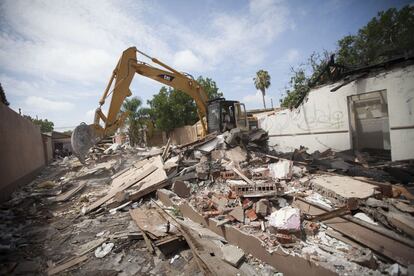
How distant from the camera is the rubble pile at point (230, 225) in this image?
9.31 ft

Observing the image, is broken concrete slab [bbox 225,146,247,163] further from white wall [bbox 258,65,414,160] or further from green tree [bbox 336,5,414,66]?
green tree [bbox 336,5,414,66]

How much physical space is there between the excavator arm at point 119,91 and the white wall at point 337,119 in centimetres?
501

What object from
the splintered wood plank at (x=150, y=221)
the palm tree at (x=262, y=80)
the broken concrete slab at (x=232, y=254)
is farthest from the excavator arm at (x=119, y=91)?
the palm tree at (x=262, y=80)

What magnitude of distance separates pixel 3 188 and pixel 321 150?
11.1 meters

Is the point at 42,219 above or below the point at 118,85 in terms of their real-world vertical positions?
below

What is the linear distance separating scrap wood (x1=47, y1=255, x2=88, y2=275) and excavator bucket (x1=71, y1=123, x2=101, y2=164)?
10.7 feet

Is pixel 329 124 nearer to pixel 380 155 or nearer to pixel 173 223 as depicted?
pixel 380 155

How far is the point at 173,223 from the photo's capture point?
430 centimetres

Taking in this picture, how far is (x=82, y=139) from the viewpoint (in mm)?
6180

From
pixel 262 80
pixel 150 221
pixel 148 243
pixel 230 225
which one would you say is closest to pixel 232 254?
pixel 230 225

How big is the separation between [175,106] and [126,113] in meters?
15.5

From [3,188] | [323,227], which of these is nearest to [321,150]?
[323,227]

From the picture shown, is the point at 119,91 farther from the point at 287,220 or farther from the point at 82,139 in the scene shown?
the point at 287,220

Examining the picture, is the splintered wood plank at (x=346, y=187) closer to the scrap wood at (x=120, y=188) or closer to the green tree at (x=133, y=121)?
the scrap wood at (x=120, y=188)
